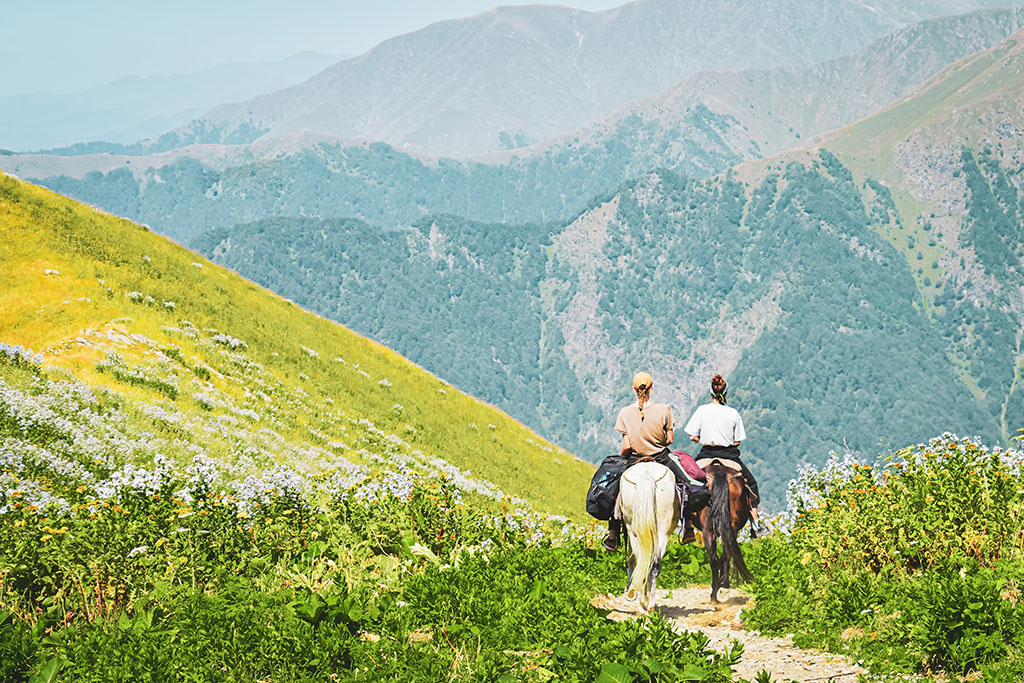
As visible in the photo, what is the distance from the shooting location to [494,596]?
9984mm

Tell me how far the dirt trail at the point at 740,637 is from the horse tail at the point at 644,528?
500 mm

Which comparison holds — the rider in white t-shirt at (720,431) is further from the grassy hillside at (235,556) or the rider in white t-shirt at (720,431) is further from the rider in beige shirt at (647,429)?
the grassy hillside at (235,556)

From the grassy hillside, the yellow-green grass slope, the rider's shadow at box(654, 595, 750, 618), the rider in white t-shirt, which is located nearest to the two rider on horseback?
the rider in white t-shirt

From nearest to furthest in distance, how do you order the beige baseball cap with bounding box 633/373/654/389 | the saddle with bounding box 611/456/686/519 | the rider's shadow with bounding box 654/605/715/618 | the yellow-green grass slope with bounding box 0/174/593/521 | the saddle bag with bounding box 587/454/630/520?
the saddle with bounding box 611/456/686/519, the beige baseball cap with bounding box 633/373/654/389, the saddle bag with bounding box 587/454/630/520, the rider's shadow with bounding box 654/605/715/618, the yellow-green grass slope with bounding box 0/174/593/521

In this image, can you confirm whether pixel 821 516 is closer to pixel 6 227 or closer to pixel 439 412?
A: pixel 439 412

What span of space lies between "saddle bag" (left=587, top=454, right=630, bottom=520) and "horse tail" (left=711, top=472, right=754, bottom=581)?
6.17 feet

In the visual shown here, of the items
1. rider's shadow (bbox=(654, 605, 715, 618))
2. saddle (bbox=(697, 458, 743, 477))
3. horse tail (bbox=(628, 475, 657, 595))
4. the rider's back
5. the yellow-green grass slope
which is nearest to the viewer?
horse tail (bbox=(628, 475, 657, 595))

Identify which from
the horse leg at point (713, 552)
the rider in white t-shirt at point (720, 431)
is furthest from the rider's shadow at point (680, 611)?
the rider in white t-shirt at point (720, 431)

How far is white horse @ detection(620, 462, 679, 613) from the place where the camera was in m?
12.2

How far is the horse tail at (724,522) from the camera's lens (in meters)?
13.7

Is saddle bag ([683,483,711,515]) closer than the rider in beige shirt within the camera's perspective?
No

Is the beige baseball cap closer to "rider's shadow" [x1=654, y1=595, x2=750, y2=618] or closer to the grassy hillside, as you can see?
the grassy hillside

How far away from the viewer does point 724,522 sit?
13.7m

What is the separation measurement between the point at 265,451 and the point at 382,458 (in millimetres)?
6007
